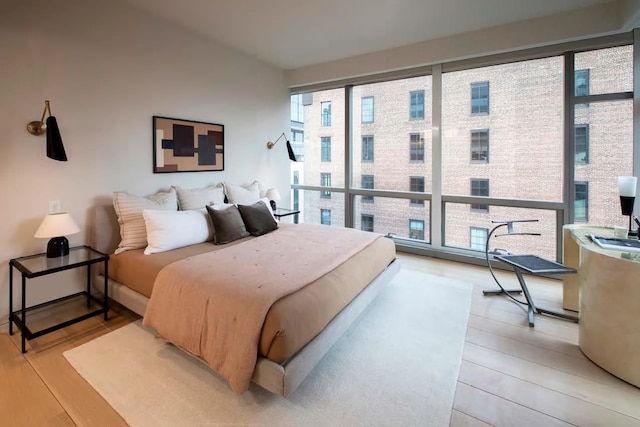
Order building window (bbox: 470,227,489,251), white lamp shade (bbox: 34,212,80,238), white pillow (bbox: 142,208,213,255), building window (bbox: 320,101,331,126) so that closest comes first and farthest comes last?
white lamp shade (bbox: 34,212,80,238) < white pillow (bbox: 142,208,213,255) < building window (bbox: 470,227,489,251) < building window (bbox: 320,101,331,126)

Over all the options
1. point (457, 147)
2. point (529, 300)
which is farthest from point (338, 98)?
point (529, 300)

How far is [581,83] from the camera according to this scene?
3568 millimetres

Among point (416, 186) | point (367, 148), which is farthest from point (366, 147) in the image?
point (416, 186)

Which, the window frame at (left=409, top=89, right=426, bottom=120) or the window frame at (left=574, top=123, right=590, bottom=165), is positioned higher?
the window frame at (left=409, top=89, right=426, bottom=120)

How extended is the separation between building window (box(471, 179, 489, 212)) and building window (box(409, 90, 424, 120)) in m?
1.22

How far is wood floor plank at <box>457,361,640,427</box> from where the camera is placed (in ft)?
5.56

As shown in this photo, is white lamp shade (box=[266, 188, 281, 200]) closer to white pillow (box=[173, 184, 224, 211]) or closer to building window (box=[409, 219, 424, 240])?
white pillow (box=[173, 184, 224, 211])

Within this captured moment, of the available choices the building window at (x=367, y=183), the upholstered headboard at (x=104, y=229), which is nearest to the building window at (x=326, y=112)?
the building window at (x=367, y=183)

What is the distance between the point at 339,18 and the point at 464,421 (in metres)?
3.81

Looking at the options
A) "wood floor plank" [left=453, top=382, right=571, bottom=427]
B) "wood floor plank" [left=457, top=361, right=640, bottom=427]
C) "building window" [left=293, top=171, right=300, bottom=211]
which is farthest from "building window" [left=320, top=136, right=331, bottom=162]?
"wood floor plank" [left=453, top=382, right=571, bottom=427]

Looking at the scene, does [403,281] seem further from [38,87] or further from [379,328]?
[38,87]

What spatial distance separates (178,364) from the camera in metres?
2.17

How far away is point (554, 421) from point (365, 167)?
13.1ft

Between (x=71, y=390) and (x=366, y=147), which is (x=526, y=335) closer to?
(x=71, y=390)
